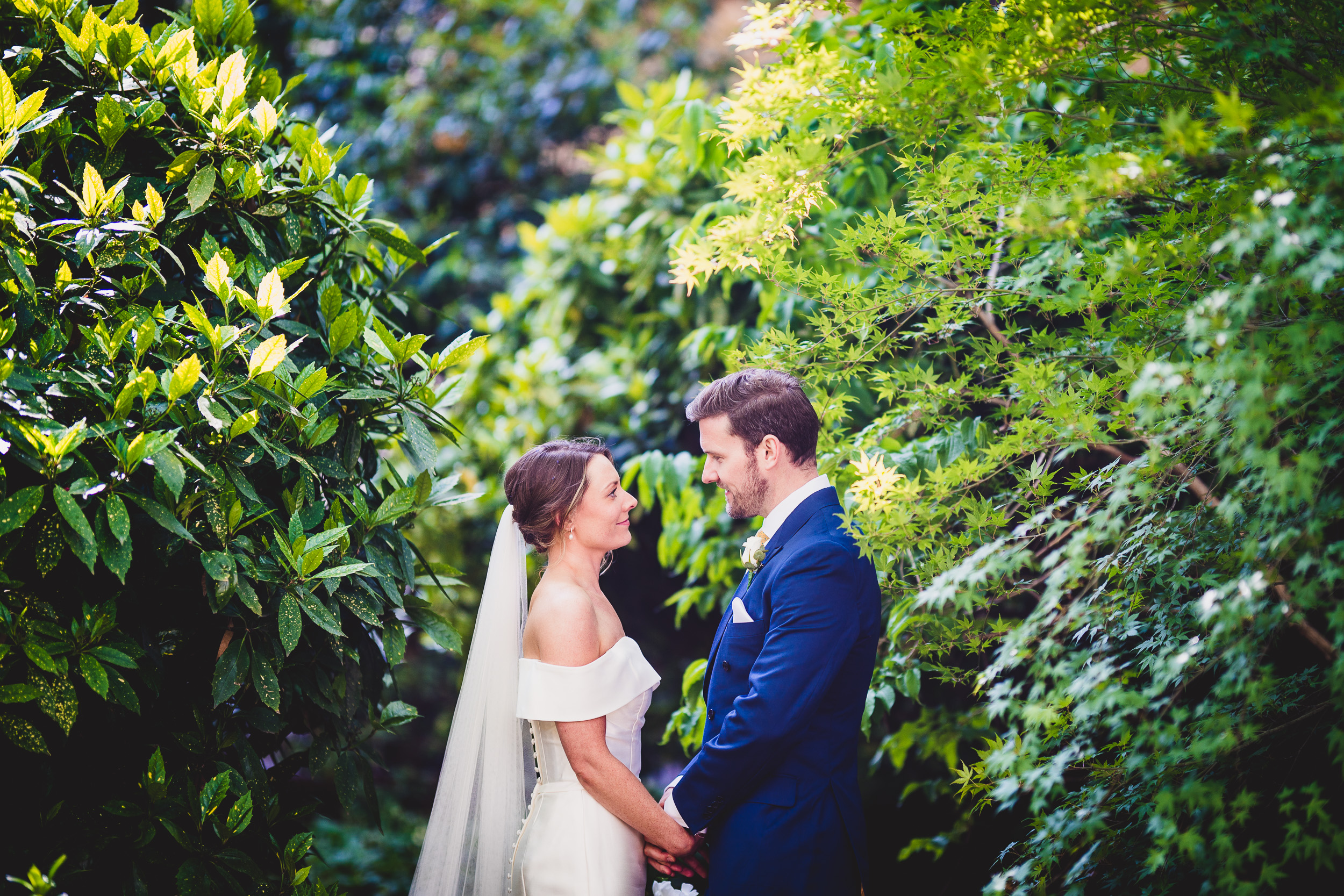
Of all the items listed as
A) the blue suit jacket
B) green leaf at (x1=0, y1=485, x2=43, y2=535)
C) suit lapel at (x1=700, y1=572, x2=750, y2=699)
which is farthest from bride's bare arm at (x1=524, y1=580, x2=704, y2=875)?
green leaf at (x1=0, y1=485, x2=43, y2=535)

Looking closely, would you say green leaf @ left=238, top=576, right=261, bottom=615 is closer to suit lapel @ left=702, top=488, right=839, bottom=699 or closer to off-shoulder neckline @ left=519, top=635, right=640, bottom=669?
off-shoulder neckline @ left=519, top=635, right=640, bottom=669

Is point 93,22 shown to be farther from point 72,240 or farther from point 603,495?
point 603,495

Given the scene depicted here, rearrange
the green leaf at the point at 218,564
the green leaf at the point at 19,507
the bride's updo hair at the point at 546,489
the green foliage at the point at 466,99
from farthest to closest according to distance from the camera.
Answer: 1. the green foliage at the point at 466,99
2. the bride's updo hair at the point at 546,489
3. the green leaf at the point at 218,564
4. the green leaf at the point at 19,507

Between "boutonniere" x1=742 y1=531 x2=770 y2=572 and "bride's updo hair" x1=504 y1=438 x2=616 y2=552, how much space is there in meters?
0.54

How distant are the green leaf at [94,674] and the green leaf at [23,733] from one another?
14cm

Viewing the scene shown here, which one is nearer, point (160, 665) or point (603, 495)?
point (160, 665)

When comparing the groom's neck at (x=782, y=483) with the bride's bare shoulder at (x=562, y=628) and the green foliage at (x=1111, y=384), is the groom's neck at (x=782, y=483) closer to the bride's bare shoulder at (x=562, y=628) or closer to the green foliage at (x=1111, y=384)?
the green foliage at (x=1111, y=384)

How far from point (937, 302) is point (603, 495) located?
3.73 feet

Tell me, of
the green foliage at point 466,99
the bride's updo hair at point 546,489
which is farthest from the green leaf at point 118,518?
the green foliage at point 466,99

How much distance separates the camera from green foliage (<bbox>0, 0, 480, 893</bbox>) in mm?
1835

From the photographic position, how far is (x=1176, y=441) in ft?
6.50

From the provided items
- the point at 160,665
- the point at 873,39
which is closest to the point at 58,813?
the point at 160,665

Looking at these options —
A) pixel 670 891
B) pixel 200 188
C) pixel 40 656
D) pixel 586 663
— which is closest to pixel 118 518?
pixel 40 656

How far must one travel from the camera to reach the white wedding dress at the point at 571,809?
2324 mm
